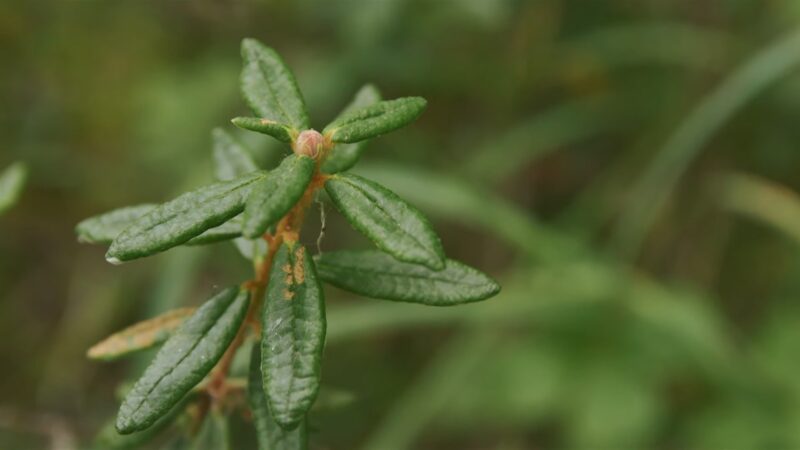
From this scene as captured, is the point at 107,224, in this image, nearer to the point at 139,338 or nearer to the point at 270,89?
the point at 139,338

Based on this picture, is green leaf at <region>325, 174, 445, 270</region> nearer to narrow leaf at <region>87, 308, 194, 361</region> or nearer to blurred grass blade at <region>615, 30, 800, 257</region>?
narrow leaf at <region>87, 308, 194, 361</region>

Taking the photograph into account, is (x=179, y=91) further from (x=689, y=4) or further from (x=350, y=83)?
(x=689, y=4)

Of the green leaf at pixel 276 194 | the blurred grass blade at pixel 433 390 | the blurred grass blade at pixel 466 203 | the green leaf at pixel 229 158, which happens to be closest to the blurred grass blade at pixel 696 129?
the blurred grass blade at pixel 466 203

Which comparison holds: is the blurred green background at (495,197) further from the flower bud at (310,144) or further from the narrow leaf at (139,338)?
the flower bud at (310,144)

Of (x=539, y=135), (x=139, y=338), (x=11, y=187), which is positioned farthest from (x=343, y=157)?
(x=539, y=135)

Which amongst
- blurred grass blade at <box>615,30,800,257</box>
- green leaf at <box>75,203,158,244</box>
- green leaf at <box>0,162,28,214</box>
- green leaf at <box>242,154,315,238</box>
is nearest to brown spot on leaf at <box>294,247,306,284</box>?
green leaf at <box>242,154,315,238</box>

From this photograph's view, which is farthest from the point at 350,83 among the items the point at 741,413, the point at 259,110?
the point at 259,110

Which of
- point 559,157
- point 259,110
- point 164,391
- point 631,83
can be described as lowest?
point 164,391
